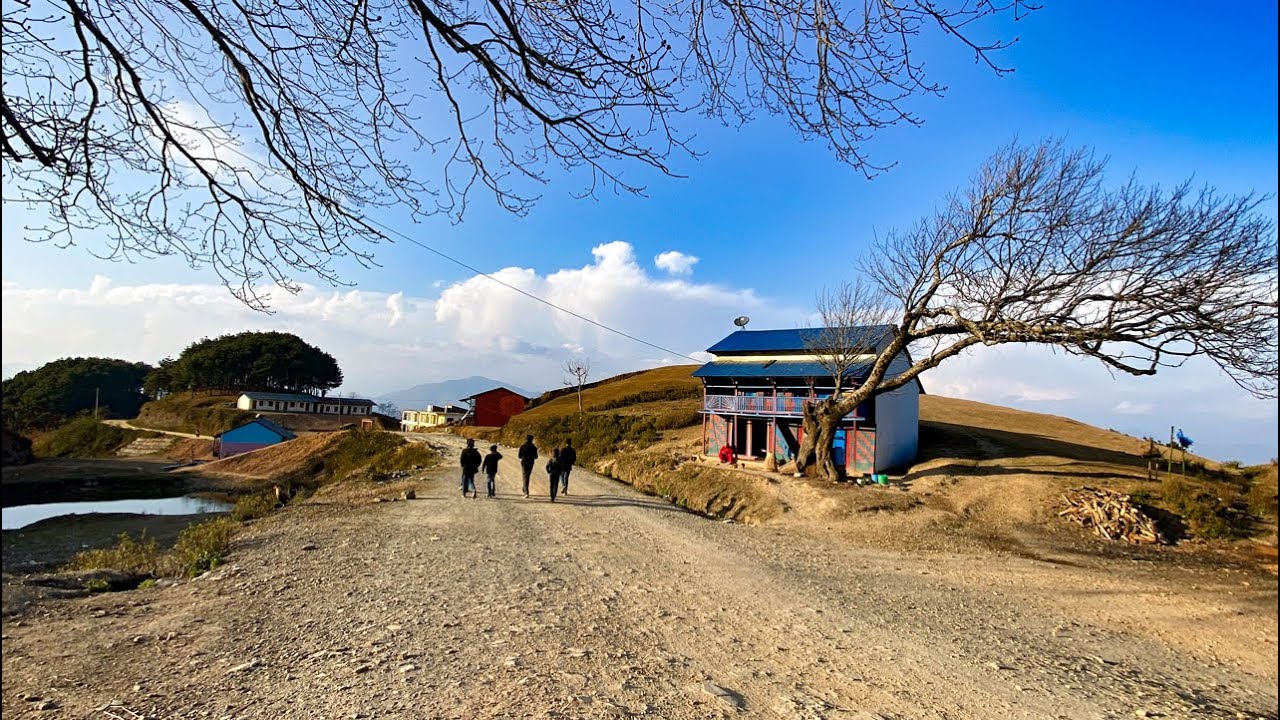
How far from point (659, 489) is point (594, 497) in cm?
577

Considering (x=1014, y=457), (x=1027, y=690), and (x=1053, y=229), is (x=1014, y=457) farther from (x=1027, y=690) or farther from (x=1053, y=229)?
(x=1027, y=690)

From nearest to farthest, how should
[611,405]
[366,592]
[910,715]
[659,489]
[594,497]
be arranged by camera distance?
[910,715] → [366,592] → [594,497] → [659,489] → [611,405]

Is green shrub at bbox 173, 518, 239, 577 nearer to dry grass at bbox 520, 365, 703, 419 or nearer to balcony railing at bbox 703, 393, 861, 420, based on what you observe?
balcony railing at bbox 703, 393, 861, 420

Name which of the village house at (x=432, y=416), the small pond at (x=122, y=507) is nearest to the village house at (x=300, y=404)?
the village house at (x=432, y=416)

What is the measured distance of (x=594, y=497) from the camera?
1772cm

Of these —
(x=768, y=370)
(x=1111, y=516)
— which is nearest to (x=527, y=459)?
(x=768, y=370)

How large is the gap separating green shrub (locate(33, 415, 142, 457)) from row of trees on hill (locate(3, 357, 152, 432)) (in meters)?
2.66

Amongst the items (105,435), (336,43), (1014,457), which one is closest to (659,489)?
(1014,457)

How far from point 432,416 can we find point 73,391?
50188mm

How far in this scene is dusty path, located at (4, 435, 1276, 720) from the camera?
4.81 metres

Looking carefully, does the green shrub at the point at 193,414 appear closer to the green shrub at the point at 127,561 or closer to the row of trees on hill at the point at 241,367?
the row of trees on hill at the point at 241,367

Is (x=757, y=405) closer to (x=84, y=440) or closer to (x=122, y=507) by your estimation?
(x=122, y=507)

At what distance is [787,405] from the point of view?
2580 cm

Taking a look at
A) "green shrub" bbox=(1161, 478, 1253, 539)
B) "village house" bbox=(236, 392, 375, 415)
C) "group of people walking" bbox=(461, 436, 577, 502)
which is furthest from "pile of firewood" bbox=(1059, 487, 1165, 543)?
"village house" bbox=(236, 392, 375, 415)
